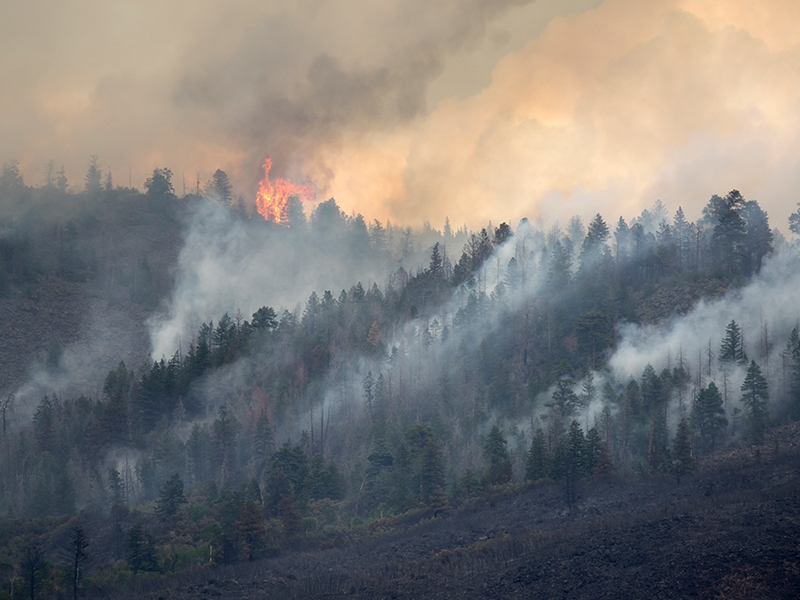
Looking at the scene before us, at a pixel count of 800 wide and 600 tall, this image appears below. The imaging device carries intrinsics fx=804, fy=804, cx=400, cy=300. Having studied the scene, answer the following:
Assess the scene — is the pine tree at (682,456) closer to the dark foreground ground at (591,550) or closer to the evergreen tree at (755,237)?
the dark foreground ground at (591,550)

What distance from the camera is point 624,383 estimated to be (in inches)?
4296

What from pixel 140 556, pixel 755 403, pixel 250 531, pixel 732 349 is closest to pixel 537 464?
pixel 755 403

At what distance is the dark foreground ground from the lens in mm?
53875

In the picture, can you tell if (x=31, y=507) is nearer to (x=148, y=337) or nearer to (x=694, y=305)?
(x=148, y=337)

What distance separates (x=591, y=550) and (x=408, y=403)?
6186 centimetres

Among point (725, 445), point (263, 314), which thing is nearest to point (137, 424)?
point (263, 314)

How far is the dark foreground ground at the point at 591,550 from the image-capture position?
53875mm

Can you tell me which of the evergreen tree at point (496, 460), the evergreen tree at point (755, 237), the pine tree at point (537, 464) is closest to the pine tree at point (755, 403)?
the pine tree at point (537, 464)

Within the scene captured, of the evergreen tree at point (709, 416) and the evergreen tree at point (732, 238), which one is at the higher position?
the evergreen tree at point (732, 238)

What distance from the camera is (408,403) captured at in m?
123

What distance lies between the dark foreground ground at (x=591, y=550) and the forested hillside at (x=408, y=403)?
13.2 ft

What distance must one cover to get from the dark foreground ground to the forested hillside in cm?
401

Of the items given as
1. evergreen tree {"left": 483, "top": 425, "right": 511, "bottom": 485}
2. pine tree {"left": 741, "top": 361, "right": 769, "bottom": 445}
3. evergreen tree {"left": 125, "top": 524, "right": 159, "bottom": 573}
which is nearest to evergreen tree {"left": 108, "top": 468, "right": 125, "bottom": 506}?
evergreen tree {"left": 125, "top": 524, "right": 159, "bottom": 573}

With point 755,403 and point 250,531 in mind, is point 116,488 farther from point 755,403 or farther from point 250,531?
point 755,403
